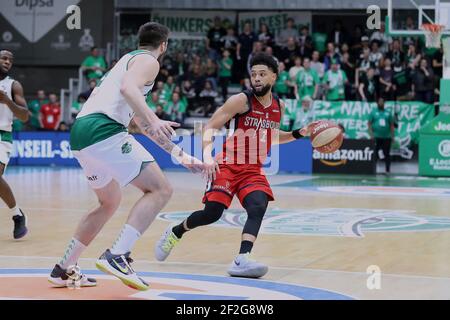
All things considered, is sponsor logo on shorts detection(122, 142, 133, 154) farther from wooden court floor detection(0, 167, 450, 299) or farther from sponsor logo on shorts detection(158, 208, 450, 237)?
sponsor logo on shorts detection(158, 208, 450, 237)

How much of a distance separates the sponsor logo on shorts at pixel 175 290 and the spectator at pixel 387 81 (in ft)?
59.6

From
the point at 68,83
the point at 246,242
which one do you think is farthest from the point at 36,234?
the point at 68,83

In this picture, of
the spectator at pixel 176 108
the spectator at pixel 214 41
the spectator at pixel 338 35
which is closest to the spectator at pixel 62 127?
the spectator at pixel 176 108

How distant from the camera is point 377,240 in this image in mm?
11062

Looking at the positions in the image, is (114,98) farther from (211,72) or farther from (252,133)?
(211,72)

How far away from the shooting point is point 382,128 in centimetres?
2477

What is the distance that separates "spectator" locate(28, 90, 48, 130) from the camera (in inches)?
1123

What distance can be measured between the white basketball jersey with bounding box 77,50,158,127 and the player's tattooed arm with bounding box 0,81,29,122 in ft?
8.94

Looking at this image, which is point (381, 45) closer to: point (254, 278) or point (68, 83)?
point (68, 83)

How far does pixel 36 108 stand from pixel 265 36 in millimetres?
7449

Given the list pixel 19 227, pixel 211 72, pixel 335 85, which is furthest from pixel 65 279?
pixel 211 72

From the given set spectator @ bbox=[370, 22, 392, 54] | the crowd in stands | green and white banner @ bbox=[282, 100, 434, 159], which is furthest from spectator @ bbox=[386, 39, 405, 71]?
green and white banner @ bbox=[282, 100, 434, 159]

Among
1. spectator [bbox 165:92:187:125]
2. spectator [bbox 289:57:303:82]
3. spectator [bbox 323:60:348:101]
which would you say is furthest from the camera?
spectator [bbox 165:92:187:125]

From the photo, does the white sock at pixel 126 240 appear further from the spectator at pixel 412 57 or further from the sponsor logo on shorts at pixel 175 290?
the spectator at pixel 412 57
